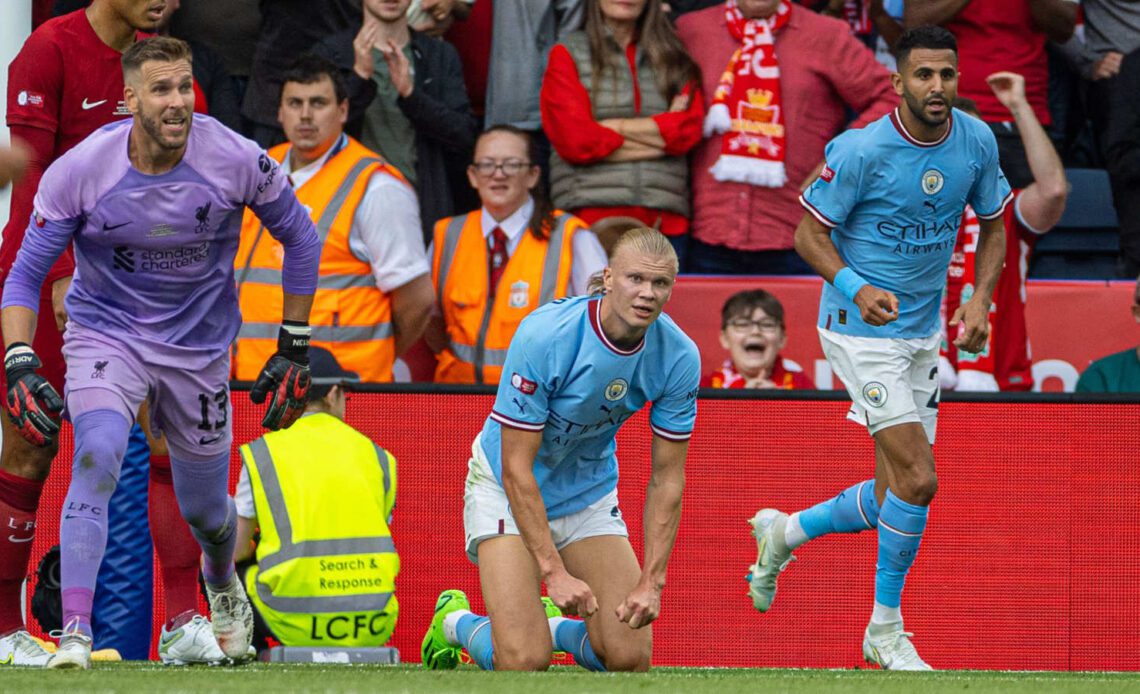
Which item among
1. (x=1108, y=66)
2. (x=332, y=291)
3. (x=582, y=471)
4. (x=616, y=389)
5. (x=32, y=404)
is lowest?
(x=582, y=471)

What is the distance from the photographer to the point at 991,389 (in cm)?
922

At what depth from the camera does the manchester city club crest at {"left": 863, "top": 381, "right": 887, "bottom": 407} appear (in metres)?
7.70

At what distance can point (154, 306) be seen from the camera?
6.91 meters

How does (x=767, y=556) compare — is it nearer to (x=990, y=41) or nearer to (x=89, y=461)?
(x=89, y=461)

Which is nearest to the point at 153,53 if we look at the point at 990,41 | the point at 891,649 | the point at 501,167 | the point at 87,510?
the point at 87,510

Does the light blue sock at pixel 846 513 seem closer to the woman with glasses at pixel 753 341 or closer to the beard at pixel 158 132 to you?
the woman with glasses at pixel 753 341

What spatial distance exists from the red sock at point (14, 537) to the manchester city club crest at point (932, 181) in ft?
12.3

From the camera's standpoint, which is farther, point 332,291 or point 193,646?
point 332,291

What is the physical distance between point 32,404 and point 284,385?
0.94 meters

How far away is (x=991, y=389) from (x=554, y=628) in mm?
2803

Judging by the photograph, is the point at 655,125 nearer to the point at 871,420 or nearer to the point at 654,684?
the point at 871,420

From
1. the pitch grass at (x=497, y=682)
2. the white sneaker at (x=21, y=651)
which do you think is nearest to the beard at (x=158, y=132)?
the pitch grass at (x=497, y=682)

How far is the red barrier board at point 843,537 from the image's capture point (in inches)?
339

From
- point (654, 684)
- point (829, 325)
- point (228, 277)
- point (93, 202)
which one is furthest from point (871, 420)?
point (93, 202)
